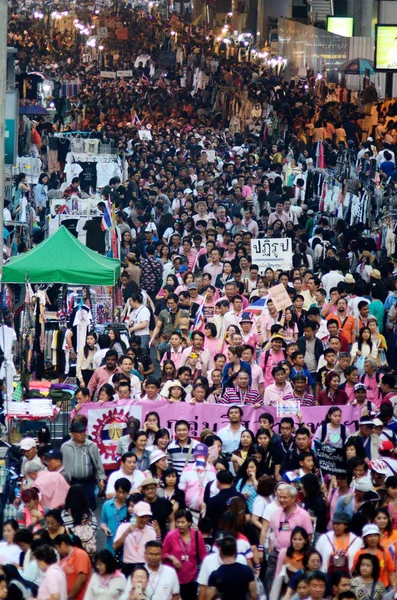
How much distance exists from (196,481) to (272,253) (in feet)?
29.0

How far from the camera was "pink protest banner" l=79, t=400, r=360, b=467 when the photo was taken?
1430 cm

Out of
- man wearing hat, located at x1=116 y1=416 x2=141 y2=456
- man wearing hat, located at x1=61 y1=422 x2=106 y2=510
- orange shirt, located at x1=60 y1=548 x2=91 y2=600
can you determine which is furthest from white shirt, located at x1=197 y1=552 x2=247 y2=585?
man wearing hat, located at x1=116 y1=416 x2=141 y2=456

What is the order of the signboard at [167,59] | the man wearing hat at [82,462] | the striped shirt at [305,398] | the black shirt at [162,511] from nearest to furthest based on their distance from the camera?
the black shirt at [162,511] → the man wearing hat at [82,462] → the striped shirt at [305,398] → the signboard at [167,59]

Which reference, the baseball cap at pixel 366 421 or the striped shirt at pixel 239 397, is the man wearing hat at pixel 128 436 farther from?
the baseball cap at pixel 366 421

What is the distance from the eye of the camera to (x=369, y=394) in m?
15.4

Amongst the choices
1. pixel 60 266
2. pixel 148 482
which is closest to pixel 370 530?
pixel 148 482

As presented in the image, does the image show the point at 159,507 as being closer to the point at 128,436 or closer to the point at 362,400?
the point at 128,436

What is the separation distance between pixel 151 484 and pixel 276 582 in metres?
1.44

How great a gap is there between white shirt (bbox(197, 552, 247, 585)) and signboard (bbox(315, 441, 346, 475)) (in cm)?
251

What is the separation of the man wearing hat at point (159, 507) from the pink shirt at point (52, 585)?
1601 millimetres

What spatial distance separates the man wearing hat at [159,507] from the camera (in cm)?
1141

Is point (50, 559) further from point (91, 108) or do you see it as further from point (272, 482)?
point (91, 108)

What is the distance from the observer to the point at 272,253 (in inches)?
816

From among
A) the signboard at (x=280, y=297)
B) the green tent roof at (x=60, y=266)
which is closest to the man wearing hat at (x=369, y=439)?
the signboard at (x=280, y=297)
